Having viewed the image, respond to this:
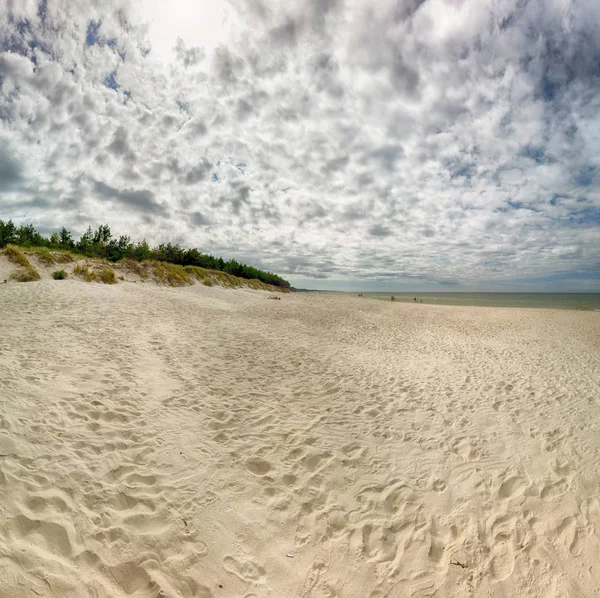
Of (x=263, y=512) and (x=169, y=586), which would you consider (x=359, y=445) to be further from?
(x=169, y=586)

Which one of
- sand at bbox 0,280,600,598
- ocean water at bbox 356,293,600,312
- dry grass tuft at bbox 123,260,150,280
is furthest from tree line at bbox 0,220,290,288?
ocean water at bbox 356,293,600,312

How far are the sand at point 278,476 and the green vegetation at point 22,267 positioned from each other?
8.55 meters

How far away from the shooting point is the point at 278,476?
5188 mm

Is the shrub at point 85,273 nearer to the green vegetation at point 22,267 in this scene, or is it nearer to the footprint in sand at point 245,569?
the green vegetation at point 22,267

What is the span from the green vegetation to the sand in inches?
337

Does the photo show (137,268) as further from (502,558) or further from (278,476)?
(502,558)

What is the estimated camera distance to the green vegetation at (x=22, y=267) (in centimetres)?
1719

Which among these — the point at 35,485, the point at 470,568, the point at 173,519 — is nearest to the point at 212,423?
the point at 173,519

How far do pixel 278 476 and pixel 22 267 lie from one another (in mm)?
21380

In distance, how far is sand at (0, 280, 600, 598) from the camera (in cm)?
352

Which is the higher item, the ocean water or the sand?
the ocean water

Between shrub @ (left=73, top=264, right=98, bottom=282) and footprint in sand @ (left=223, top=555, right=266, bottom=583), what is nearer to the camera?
footprint in sand @ (left=223, top=555, right=266, bottom=583)

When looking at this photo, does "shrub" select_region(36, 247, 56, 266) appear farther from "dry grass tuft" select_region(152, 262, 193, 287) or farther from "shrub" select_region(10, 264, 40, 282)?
"dry grass tuft" select_region(152, 262, 193, 287)

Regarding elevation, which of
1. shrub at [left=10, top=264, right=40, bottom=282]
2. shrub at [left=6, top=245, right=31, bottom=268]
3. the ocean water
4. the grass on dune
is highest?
the ocean water
